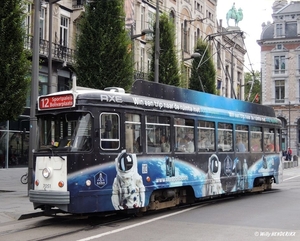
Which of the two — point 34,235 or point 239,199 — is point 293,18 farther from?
point 34,235

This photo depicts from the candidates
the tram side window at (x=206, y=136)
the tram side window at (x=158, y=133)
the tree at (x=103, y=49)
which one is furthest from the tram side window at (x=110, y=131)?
the tree at (x=103, y=49)

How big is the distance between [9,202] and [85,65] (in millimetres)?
8951

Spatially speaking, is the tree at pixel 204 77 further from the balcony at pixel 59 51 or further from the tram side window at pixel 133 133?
the tram side window at pixel 133 133

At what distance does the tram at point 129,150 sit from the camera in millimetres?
10234

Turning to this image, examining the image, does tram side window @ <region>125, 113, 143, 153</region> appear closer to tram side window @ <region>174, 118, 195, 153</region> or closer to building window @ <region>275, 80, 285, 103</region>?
tram side window @ <region>174, 118, 195, 153</region>

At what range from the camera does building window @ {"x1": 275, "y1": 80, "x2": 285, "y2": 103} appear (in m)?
77.4

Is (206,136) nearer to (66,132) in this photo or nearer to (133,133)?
(133,133)

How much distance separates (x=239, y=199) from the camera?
15.5 metres

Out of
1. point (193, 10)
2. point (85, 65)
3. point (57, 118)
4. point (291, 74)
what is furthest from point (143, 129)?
point (291, 74)

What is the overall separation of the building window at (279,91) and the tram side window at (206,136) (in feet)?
215

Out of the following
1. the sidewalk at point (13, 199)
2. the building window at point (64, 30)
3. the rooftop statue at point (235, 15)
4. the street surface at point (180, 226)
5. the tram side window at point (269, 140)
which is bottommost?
the street surface at point (180, 226)

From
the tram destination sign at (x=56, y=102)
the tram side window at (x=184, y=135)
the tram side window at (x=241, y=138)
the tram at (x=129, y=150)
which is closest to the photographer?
the tram at (x=129, y=150)

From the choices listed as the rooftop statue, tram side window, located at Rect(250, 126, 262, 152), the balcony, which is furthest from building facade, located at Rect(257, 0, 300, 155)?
tram side window, located at Rect(250, 126, 262, 152)

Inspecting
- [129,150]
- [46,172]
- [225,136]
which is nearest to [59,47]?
[225,136]
